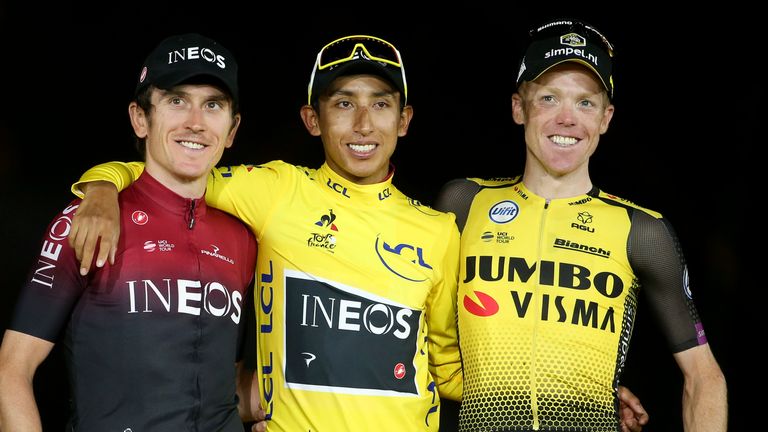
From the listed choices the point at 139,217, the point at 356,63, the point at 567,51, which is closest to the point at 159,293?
the point at 139,217

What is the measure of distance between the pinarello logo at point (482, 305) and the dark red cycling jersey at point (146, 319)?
2.37ft

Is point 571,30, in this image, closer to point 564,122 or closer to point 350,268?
point 564,122

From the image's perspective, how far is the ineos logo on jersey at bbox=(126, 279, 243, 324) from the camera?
2385 millimetres

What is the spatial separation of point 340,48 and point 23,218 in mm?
1393

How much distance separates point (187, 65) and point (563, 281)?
1248 mm

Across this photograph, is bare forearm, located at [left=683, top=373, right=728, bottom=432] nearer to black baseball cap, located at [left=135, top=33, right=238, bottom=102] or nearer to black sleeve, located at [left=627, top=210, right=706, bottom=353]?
black sleeve, located at [left=627, top=210, right=706, bottom=353]

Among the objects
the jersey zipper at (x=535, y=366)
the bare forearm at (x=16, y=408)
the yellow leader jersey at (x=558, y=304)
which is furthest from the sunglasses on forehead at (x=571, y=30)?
the bare forearm at (x=16, y=408)

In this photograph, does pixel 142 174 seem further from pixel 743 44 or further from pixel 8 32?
pixel 743 44

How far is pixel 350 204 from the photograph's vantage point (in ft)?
9.46

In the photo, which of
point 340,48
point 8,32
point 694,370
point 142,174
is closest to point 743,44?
point 694,370

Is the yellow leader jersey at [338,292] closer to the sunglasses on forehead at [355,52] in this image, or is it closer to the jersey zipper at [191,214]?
the jersey zipper at [191,214]

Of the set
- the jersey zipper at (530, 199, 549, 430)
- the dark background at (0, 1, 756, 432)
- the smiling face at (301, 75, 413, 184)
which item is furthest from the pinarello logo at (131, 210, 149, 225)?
the dark background at (0, 1, 756, 432)

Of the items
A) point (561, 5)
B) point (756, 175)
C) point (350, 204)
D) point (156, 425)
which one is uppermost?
point (561, 5)

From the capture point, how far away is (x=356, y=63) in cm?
288
